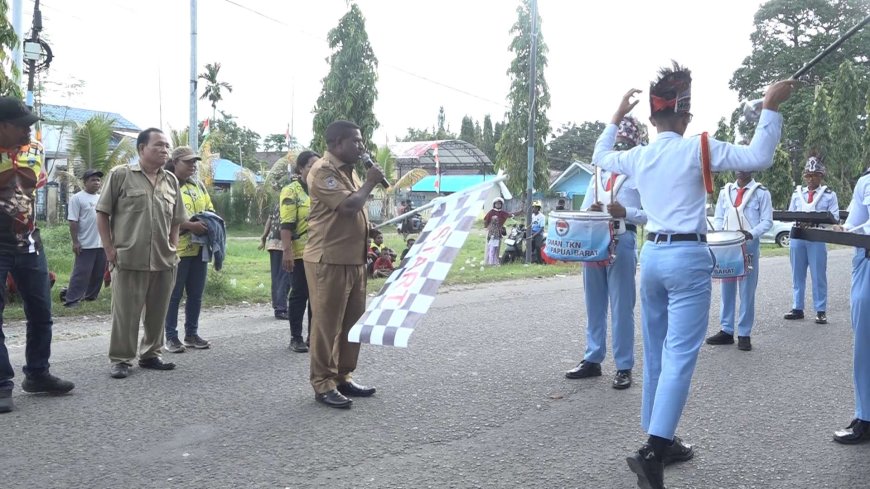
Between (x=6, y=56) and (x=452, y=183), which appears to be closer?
(x=6, y=56)

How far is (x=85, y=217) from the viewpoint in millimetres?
9828

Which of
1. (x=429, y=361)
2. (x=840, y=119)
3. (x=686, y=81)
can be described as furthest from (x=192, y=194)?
(x=840, y=119)

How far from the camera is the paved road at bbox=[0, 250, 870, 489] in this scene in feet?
12.3

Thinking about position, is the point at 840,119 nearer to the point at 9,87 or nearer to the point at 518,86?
the point at 518,86

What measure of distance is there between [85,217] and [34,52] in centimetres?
257

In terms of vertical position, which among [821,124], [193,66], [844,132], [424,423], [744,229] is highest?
[821,124]

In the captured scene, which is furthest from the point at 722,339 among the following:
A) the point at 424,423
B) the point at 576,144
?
the point at 576,144

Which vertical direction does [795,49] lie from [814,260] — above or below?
above

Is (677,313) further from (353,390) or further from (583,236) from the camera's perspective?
(353,390)

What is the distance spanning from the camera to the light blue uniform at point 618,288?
18.2 feet

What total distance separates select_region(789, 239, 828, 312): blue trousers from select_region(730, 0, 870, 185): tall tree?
3595 cm

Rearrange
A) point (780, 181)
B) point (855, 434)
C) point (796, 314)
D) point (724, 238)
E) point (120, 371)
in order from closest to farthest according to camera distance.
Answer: point (855, 434) → point (120, 371) → point (724, 238) → point (796, 314) → point (780, 181)

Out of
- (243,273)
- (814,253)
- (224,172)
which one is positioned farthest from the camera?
(224,172)

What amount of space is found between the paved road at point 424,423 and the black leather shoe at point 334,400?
0.23ft
